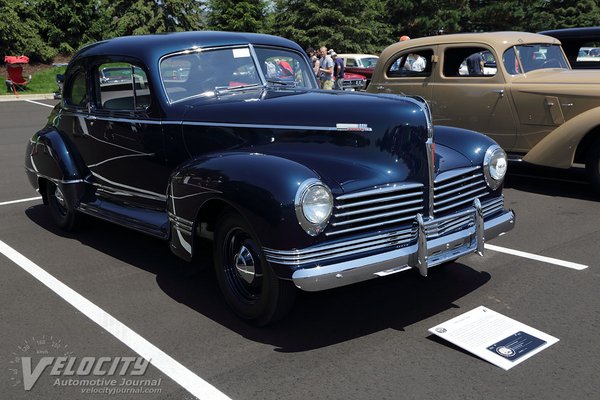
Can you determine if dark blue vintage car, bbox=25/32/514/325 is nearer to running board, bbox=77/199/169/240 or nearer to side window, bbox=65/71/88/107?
running board, bbox=77/199/169/240

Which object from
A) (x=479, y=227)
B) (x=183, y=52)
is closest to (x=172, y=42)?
(x=183, y=52)

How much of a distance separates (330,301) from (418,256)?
0.85m

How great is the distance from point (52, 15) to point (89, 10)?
1856 mm

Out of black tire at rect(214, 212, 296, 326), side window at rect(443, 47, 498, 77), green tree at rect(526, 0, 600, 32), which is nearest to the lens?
black tire at rect(214, 212, 296, 326)

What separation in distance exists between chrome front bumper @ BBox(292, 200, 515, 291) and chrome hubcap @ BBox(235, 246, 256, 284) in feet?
1.56

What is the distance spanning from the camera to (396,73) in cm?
871

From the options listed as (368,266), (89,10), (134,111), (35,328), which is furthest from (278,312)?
(89,10)

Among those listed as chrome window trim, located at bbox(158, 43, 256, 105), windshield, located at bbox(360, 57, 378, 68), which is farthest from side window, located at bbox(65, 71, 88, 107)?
windshield, located at bbox(360, 57, 378, 68)

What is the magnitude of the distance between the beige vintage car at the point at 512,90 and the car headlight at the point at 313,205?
4.46 m

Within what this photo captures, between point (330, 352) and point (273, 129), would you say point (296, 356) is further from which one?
Result: point (273, 129)

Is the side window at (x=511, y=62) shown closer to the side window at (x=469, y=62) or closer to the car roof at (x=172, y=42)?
the side window at (x=469, y=62)

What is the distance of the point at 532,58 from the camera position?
7652 millimetres

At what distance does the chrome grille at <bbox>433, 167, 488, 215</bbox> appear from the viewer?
3754 mm

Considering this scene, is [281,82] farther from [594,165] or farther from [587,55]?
[587,55]
